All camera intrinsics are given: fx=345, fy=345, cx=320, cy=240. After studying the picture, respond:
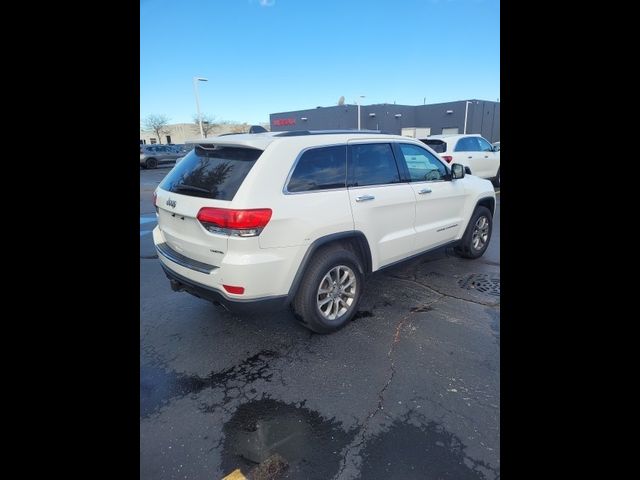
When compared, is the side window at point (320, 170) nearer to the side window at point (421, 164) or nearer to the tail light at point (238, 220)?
the tail light at point (238, 220)

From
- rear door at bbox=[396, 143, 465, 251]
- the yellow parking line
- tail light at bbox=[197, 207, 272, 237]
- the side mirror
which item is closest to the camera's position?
the yellow parking line

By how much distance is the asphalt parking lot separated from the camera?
206cm

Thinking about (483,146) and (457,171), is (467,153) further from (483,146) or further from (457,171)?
(457,171)

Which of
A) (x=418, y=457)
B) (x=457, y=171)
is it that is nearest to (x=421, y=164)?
(x=457, y=171)

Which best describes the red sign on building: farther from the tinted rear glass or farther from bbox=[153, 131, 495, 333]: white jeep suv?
bbox=[153, 131, 495, 333]: white jeep suv

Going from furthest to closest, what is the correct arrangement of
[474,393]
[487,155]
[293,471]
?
1. [487,155]
2. [474,393]
3. [293,471]

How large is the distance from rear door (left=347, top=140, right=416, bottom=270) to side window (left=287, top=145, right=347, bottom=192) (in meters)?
0.10

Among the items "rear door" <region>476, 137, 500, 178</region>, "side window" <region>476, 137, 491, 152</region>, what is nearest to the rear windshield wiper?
"rear door" <region>476, 137, 500, 178</region>

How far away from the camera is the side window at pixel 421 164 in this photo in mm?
4068

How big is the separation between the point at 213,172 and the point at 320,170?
95 centimetres
